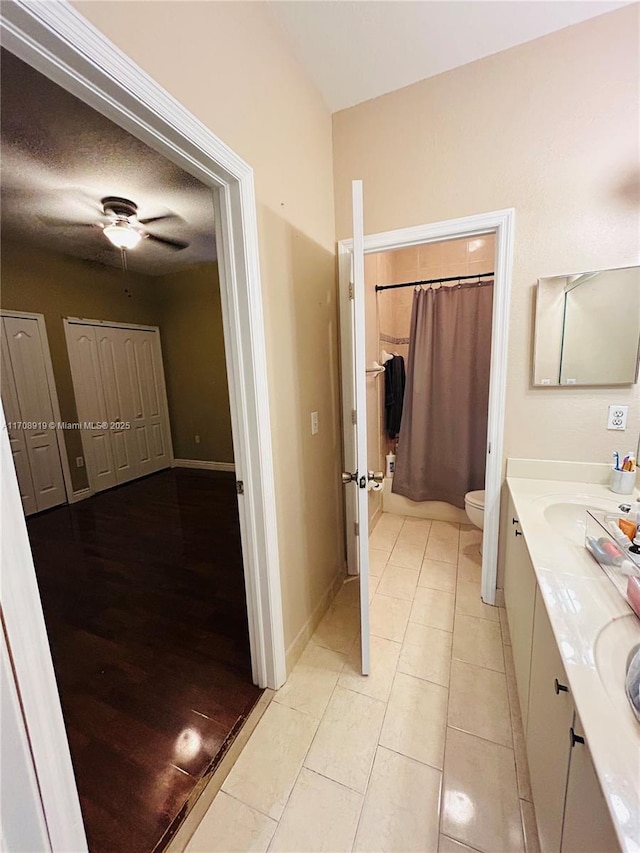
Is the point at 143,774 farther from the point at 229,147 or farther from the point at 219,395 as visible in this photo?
the point at 219,395

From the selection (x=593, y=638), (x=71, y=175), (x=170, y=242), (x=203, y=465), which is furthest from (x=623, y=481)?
(x=203, y=465)

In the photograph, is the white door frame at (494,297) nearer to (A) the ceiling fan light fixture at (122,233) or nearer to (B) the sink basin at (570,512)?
(B) the sink basin at (570,512)

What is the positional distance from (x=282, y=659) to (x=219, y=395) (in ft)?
12.7

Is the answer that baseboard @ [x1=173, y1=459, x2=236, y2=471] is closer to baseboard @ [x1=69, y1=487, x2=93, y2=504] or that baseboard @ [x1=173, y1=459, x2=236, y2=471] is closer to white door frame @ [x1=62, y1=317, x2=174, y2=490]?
white door frame @ [x1=62, y1=317, x2=174, y2=490]

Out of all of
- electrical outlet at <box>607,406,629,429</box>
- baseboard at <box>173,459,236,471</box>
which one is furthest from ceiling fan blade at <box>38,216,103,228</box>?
electrical outlet at <box>607,406,629,429</box>

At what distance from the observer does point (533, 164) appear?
1557mm

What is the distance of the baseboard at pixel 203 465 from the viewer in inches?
197

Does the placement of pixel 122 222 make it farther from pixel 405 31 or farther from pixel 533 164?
pixel 533 164

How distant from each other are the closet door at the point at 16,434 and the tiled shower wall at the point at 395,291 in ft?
11.7

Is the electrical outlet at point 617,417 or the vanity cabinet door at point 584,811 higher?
the electrical outlet at point 617,417

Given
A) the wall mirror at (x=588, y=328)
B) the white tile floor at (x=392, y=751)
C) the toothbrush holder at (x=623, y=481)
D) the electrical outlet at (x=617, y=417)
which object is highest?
the wall mirror at (x=588, y=328)

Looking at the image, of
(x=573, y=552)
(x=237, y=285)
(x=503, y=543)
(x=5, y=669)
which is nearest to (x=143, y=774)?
(x=5, y=669)

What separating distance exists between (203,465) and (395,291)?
3.65 metres

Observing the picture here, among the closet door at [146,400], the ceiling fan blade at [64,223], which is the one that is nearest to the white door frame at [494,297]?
the ceiling fan blade at [64,223]
